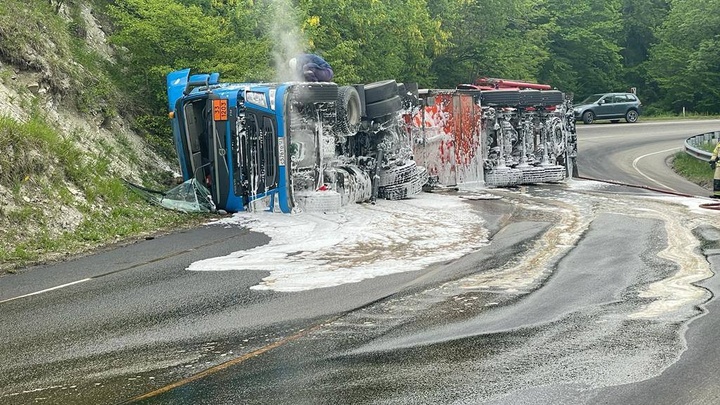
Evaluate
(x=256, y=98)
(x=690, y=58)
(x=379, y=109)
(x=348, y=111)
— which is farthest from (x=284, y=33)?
(x=690, y=58)

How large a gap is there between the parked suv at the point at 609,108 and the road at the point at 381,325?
32578 millimetres

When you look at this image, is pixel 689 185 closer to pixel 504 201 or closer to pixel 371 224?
pixel 504 201

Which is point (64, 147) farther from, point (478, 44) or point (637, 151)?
point (478, 44)

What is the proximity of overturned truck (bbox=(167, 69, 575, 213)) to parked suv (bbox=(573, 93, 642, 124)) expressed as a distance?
2351 cm

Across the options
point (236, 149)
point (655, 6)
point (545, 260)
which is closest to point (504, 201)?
point (236, 149)

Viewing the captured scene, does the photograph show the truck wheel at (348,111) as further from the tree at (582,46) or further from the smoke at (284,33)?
the tree at (582,46)

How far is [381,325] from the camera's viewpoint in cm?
684

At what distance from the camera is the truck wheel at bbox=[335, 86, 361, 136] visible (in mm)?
15414

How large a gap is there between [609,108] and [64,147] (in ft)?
114

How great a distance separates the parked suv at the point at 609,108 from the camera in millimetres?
43250

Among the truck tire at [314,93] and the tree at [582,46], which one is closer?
the truck tire at [314,93]

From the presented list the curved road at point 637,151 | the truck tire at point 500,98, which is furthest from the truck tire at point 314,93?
the curved road at point 637,151

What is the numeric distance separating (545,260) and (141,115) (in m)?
10.7

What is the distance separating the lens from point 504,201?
16.5 m
